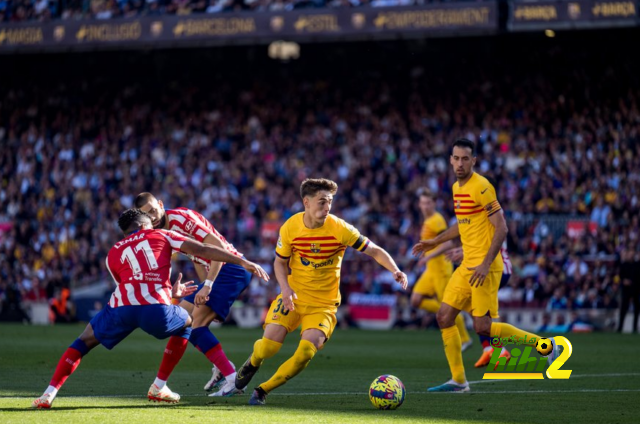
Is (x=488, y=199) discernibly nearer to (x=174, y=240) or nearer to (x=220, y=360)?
(x=220, y=360)

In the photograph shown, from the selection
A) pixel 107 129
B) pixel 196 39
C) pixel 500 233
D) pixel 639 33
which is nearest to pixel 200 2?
pixel 196 39

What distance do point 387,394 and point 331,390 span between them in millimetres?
1857

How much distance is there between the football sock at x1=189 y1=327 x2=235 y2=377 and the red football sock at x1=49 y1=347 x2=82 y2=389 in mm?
1605

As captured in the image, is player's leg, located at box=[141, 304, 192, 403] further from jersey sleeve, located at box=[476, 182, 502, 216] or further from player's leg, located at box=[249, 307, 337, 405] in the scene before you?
jersey sleeve, located at box=[476, 182, 502, 216]

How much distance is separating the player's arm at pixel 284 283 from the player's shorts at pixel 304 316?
0.13m

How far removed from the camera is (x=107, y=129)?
33.5 metres

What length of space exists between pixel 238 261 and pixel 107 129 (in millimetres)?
26176

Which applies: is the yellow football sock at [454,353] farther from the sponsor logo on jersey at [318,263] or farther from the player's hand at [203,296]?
the player's hand at [203,296]

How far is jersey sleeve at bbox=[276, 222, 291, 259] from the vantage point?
884 cm

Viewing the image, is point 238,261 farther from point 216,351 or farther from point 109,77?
point 109,77

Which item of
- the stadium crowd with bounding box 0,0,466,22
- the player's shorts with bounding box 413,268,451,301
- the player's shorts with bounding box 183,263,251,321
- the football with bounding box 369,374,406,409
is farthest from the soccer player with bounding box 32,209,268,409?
the stadium crowd with bounding box 0,0,466,22

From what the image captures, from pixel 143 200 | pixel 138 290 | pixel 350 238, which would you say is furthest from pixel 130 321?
pixel 350 238

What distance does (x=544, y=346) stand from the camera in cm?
986

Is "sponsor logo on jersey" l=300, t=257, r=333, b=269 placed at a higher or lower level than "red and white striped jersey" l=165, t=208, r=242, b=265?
lower
